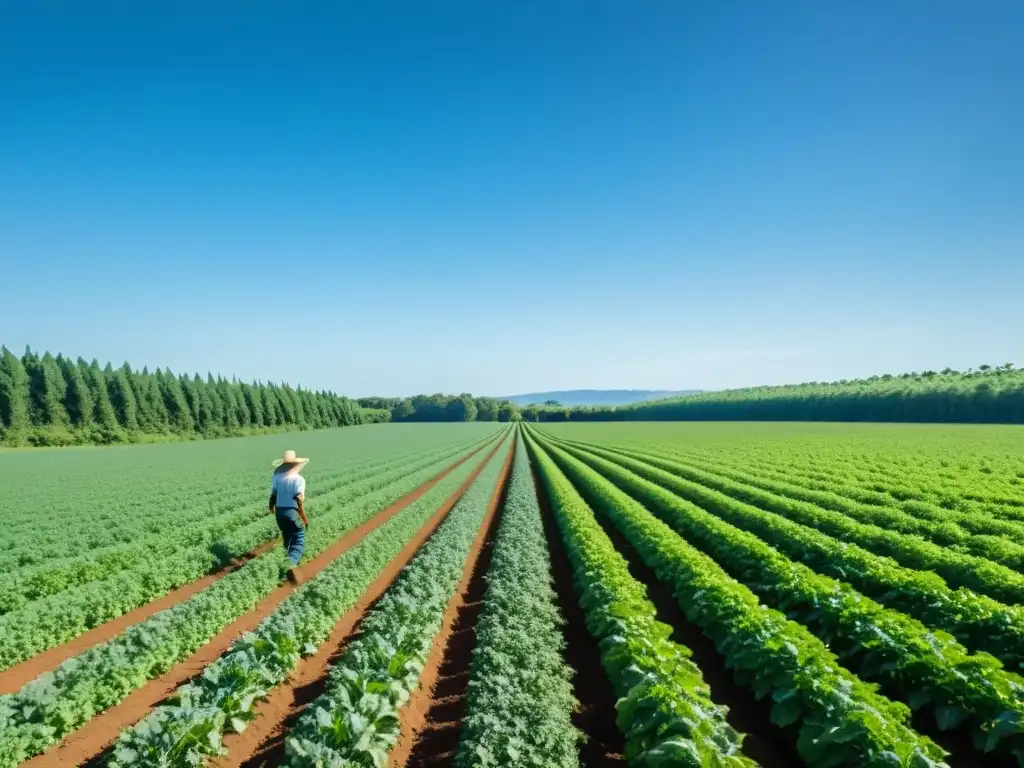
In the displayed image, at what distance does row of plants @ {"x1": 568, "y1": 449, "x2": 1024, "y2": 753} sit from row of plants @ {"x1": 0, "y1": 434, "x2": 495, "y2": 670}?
41.2 ft

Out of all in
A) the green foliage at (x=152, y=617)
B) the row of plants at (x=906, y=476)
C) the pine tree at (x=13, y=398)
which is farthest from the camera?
the pine tree at (x=13, y=398)

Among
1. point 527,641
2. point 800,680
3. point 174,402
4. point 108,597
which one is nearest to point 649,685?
point 800,680

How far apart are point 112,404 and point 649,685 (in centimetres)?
9032

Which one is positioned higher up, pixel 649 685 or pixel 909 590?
pixel 649 685

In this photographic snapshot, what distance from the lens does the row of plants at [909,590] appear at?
24.7 feet

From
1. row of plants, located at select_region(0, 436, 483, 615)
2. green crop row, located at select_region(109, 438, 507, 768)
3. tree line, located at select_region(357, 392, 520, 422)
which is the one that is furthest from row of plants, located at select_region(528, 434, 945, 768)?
tree line, located at select_region(357, 392, 520, 422)

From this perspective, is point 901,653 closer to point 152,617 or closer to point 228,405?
point 152,617

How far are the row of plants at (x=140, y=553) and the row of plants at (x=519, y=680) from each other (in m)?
8.06

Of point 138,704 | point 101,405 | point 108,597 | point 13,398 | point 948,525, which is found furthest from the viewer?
point 101,405

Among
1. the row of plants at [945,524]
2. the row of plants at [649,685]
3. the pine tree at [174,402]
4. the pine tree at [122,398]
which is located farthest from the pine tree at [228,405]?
the row of plants at [649,685]

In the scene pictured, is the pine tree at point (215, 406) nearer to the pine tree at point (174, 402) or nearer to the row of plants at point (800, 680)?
the pine tree at point (174, 402)

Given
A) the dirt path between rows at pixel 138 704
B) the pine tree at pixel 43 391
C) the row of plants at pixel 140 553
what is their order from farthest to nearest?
1. the pine tree at pixel 43 391
2. the row of plants at pixel 140 553
3. the dirt path between rows at pixel 138 704

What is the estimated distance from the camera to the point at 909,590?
9234 mm

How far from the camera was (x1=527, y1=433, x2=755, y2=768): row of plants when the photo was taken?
16.5 feet
